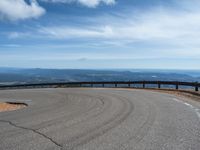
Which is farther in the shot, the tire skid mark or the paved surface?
the tire skid mark

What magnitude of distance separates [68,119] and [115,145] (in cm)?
422

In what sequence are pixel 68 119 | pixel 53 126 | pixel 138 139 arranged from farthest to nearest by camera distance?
pixel 68 119 < pixel 53 126 < pixel 138 139

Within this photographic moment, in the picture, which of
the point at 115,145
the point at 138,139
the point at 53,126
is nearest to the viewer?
the point at 115,145

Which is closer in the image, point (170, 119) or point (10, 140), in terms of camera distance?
point (10, 140)

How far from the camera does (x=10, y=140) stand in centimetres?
745

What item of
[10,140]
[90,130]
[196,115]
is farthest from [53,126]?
[196,115]

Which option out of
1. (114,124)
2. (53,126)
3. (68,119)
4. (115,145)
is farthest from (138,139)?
(68,119)

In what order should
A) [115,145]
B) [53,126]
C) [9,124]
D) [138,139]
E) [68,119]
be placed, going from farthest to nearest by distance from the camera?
1. [68,119]
2. [9,124]
3. [53,126]
4. [138,139]
5. [115,145]

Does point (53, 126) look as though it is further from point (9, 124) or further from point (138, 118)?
point (138, 118)

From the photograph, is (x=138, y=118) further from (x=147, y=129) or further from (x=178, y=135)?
(x=178, y=135)

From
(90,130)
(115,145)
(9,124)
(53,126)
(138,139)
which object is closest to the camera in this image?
(115,145)

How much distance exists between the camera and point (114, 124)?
9625 mm

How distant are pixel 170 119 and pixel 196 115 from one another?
1445 millimetres

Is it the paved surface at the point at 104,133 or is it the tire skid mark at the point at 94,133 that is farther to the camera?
the tire skid mark at the point at 94,133
